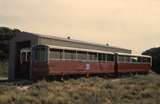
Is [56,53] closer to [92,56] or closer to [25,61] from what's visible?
[25,61]

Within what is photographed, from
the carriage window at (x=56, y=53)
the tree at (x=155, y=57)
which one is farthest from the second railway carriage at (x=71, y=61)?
the tree at (x=155, y=57)

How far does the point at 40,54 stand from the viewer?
31.8 metres

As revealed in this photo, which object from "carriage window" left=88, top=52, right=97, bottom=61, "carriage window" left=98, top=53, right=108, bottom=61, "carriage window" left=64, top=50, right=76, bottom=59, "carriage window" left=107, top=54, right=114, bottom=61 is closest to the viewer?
"carriage window" left=64, top=50, right=76, bottom=59

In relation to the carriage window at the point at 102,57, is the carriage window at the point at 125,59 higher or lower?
lower

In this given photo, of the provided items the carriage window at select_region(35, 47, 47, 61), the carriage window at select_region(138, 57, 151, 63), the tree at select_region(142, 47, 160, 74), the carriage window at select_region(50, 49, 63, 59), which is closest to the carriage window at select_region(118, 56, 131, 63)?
the carriage window at select_region(138, 57, 151, 63)

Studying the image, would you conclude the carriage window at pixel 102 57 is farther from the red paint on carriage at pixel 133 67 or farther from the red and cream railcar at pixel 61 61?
the red paint on carriage at pixel 133 67

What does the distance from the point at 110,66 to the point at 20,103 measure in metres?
24.8

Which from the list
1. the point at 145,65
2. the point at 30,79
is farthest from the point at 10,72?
the point at 145,65

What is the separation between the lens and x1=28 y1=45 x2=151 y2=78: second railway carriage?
3116 centimetres

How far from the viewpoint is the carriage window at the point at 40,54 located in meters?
31.1

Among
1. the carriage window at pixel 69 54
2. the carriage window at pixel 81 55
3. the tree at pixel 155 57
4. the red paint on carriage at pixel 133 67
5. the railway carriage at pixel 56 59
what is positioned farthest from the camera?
the tree at pixel 155 57

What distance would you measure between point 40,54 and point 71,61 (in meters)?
3.11

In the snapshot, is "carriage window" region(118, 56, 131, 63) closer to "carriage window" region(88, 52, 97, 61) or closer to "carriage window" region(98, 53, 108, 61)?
"carriage window" region(98, 53, 108, 61)

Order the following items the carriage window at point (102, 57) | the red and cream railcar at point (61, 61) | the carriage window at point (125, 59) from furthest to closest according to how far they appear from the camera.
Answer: the carriage window at point (125, 59), the carriage window at point (102, 57), the red and cream railcar at point (61, 61)
